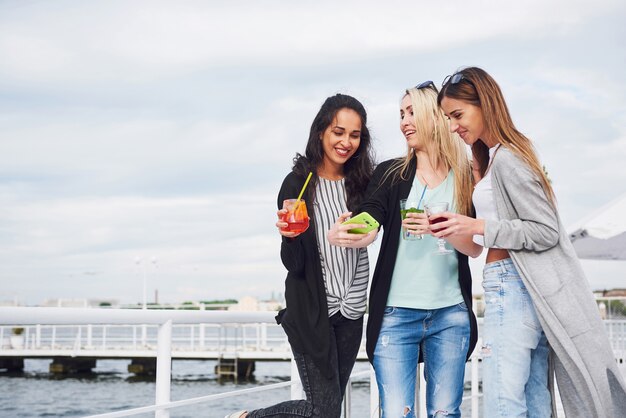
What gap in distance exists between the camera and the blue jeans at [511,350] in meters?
1.90

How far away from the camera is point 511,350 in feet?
6.22

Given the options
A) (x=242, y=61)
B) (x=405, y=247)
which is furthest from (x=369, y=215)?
(x=242, y=61)

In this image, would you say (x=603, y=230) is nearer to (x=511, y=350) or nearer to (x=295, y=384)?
(x=295, y=384)

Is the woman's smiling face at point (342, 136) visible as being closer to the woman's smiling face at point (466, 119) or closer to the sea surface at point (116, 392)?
the woman's smiling face at point (466, 119)

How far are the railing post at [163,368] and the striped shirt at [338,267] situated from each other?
0.51m

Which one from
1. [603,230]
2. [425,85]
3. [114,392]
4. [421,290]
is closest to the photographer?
[421,290]

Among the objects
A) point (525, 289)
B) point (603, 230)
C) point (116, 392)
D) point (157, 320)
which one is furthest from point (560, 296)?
point (116, 392)

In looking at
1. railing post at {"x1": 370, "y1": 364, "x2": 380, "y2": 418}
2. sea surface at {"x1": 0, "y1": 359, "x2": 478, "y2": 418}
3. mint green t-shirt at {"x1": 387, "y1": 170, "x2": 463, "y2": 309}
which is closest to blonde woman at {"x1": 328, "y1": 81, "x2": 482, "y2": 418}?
mint green t-shirt at {"x1": 387, "y1": 170, "x2": 463, "y2": 309}

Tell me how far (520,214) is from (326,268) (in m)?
0.62

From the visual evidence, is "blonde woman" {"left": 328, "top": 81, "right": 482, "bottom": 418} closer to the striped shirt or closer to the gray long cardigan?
the striped shirt

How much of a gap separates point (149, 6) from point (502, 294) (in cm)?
5391

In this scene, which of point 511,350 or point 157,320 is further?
point 157,320

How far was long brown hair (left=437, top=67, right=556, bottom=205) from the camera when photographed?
6.42 ft

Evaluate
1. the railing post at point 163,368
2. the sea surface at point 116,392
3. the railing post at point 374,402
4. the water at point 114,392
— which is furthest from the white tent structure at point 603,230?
the sea surface at point 116,392
